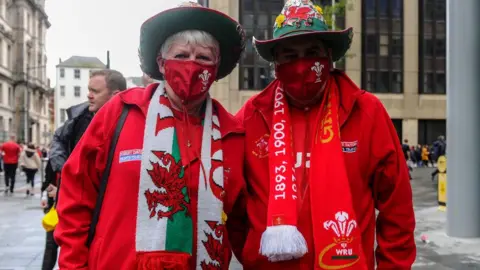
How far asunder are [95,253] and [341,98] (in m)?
1.36

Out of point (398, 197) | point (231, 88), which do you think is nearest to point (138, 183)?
point (398, 197)

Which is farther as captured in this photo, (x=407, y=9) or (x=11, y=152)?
(x=407, y=9)

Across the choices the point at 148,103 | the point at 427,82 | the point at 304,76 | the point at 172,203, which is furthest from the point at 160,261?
the point at 427,82

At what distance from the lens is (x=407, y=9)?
4341 cm

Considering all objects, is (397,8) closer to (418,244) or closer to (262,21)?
(262,21)

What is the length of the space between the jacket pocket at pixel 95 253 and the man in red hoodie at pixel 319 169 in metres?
0.73

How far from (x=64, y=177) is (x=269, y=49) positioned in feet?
3.89

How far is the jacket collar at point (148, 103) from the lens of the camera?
101 inches

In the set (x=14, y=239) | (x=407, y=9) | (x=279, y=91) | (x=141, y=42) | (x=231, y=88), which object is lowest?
(x=14, y=239)

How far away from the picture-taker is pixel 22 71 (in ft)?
218

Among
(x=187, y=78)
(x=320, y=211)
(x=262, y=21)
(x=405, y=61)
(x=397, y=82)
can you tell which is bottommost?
(x=320, y=211)

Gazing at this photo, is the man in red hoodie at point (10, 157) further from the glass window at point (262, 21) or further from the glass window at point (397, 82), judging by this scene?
the glass window at point (397, 82)

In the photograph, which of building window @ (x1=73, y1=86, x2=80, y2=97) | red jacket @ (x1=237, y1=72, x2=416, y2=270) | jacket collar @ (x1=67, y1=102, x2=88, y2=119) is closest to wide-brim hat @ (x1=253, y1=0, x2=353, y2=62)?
red jacket @ (x1=237, y1=72, x2=416, y2=270)

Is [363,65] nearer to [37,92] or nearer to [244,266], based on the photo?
[244,266]
